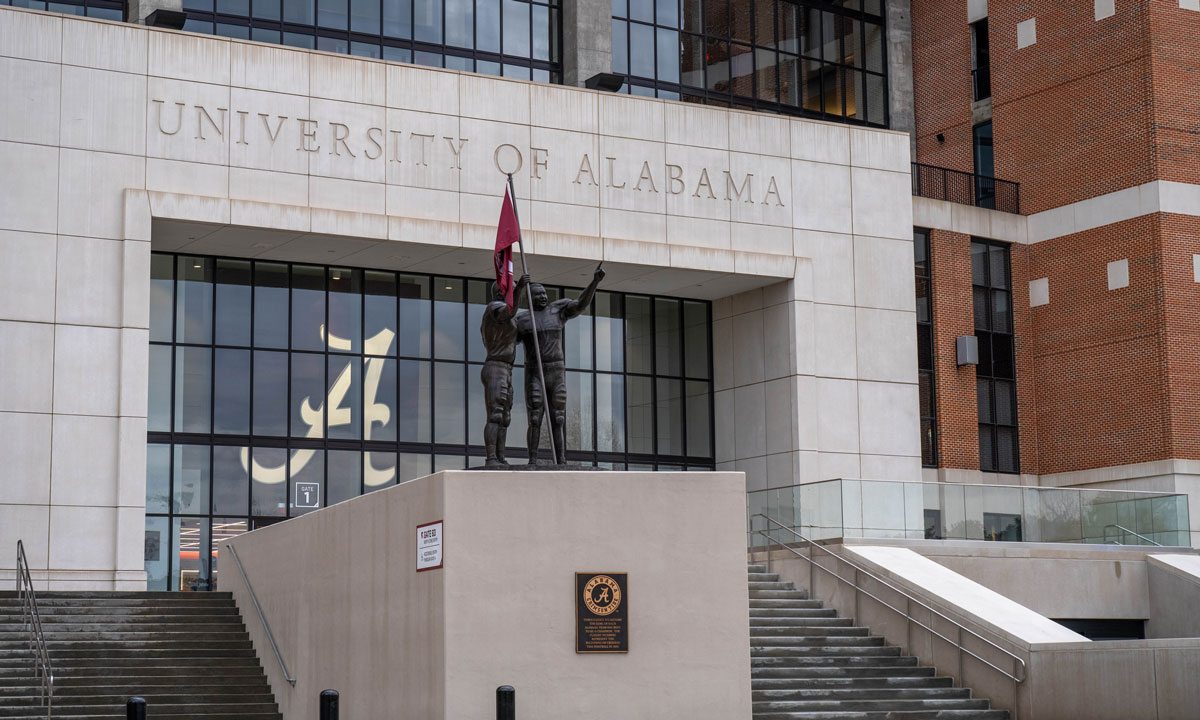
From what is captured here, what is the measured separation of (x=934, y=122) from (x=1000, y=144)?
2862 mm

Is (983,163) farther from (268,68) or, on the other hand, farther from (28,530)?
(28,530)

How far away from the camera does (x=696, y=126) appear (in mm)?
32875

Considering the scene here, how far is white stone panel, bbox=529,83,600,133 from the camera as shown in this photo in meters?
31.3

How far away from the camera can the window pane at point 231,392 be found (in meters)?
30.4

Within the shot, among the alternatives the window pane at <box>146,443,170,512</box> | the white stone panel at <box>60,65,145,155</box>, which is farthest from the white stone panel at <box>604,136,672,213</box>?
the window pane at <box>146,443,170,512</box>

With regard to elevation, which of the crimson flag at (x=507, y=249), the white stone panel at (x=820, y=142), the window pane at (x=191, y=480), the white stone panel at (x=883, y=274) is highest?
the white stone panel at (x=820, y=142)

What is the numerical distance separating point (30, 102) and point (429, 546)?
14.8 m

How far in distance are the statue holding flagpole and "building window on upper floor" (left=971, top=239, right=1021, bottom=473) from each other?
2213 cm

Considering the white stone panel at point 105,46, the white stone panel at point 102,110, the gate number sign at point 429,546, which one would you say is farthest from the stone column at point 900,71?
the gate number sign at point 429,546

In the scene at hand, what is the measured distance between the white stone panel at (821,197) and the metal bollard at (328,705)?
69.1 feet

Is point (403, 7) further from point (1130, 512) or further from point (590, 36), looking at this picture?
point (1130, 512)

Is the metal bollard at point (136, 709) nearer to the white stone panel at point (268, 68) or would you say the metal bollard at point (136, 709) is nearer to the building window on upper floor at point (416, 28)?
the white stone panel at point (268, 68)

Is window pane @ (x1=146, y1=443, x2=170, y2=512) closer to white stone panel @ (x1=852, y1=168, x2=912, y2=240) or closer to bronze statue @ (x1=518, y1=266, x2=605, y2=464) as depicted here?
bronze statue @ (x1=518, y1=266, x2=605, y2=464)

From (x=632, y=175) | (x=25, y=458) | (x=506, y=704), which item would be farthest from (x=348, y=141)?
(x=506, y=704)
